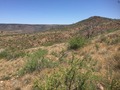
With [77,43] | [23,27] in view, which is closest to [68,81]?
[77,43]

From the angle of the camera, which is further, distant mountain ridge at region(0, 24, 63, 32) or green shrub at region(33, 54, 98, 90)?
distant mountain ridge at region(0, 24, 63, 32)

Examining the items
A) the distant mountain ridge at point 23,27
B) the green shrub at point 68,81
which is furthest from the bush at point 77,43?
the distant mountain ridge at point 23,27

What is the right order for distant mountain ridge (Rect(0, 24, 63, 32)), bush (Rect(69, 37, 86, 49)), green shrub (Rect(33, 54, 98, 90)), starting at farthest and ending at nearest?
distant mountain ridge (Rect(0, 24, 63, 32)) → bush (Rect(69, 37, 86, 49)) → green shrub (Rect(33, 54, 98, 90))

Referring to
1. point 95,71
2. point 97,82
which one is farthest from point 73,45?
point 97,82

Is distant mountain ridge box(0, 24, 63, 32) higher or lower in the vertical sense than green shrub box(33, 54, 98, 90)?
lower

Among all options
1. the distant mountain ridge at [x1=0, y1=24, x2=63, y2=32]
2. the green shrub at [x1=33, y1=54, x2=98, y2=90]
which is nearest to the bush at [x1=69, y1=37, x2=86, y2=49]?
the green shrub at [x1=33, y1=54, x2=98, y2=90]

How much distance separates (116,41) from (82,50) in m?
1.94

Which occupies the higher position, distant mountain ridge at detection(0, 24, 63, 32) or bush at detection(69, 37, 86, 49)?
bush at detection(69, 37, 86, 49)

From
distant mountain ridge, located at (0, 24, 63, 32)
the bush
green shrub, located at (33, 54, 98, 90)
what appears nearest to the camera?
green shrub, located at (33, 54, 98, 90)

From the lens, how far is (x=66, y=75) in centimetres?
682

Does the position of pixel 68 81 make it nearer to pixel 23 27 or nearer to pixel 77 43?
pixel 77 43

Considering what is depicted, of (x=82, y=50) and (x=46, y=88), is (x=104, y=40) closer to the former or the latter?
(x=82, y=50)

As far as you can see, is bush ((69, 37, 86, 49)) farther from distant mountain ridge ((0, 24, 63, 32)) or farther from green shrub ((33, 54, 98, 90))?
distant mountain ridge ((0, 24, 63, 32))

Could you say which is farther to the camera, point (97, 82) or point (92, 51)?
point (92, 51)
